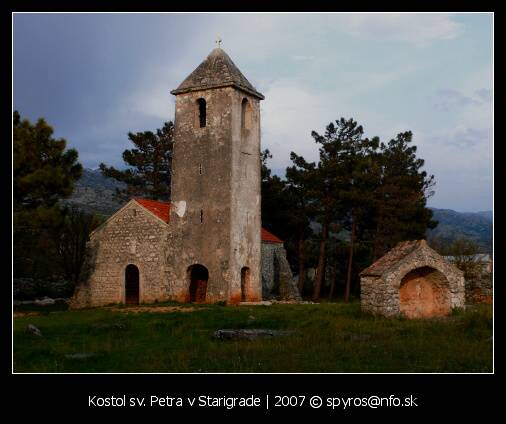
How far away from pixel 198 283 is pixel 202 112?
863 cm

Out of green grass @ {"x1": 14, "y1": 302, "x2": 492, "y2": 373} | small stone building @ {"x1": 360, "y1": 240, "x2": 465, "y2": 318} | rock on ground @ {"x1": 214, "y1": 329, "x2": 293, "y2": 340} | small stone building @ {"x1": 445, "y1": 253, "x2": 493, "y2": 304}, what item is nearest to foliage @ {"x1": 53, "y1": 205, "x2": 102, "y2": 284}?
green grass @ {"x1": 14, "y1": 302, "x2": 492, "y2": 373}

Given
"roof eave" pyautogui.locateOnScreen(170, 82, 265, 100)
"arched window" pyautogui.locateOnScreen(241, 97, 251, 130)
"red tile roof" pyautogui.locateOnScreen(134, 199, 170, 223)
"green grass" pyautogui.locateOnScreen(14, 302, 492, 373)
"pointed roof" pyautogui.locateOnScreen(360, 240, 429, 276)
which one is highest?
"roof eave" pyautogui.locateOnScreen(170, 82, 265, 100)

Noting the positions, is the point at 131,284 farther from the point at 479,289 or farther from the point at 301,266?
the point at 479,289

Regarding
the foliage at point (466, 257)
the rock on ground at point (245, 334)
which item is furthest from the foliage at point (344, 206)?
the rock on ground at point (245, 334)

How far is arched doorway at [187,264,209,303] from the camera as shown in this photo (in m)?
32.1

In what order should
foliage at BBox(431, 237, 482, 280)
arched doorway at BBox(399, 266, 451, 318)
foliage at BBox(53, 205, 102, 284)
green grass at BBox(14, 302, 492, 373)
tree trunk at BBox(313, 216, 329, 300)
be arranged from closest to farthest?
green grass at BBox(14, 302, 492, 373)
arched doorway at BBox(399, 266, 451, 318)
foliage at BBox(431, 237, 482, 280)
tree trunk at BBox(313, 216, 329, 300)
foliage at BBox(53, 205, 102, 284)

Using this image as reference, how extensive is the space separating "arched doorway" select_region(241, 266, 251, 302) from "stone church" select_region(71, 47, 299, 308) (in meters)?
0.05

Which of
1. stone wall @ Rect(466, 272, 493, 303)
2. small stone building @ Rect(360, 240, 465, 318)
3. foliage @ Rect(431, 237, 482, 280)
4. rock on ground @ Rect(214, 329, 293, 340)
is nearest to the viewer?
rock on ground @ Rect(214, 329, 293, 340)

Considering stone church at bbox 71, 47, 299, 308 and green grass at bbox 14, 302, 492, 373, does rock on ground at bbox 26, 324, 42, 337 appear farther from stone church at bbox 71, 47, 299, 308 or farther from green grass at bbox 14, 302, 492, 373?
stone church at bbox 71, 47, 299, 308

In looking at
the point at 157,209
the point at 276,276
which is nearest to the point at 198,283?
the point at 157,209

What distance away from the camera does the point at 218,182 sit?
98.6 ft

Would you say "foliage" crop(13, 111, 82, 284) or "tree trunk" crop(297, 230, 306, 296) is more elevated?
"foliage" crop(13, 111, 82, 284)

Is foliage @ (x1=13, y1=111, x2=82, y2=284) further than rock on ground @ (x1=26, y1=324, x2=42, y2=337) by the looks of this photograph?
Yes

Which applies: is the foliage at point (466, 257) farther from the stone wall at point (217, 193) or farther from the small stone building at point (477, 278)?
the stone wall at point (217, 193)
